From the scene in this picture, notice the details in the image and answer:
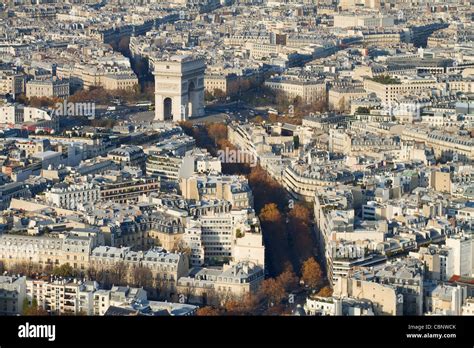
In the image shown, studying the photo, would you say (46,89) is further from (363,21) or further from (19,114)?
(363,21)

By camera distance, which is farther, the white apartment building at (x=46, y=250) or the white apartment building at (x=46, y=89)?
the white apartment building at (x=46, y=89)

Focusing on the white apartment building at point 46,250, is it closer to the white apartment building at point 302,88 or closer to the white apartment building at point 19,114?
the white apartment building at point 19,114

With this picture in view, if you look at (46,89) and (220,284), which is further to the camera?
(46,89)

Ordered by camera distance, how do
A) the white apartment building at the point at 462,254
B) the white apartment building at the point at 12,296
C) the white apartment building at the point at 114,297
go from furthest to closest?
1. the white apartment building at the point at 462,254
2. the white apartment building at the point at 12,296
3. the white apartment building at the point at 114,297

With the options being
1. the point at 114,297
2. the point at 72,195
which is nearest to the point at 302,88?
the point at 72,195

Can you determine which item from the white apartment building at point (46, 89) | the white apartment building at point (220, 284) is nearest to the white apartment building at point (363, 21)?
the white apartment building at point (46, 89)

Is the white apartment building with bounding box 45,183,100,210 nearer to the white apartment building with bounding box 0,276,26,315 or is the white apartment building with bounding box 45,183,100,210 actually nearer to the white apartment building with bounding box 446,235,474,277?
the white apartment building with bounding box 0,276,26,315

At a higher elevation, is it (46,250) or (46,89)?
(46,250)

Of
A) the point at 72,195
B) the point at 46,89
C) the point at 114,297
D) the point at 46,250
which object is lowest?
the point at 46,89

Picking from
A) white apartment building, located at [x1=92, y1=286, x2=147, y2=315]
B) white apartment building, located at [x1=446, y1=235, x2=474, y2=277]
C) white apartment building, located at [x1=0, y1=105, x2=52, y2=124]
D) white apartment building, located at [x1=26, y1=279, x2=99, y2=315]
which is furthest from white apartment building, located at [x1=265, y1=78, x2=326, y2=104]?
white apartment building, located at [x1=92, y1=286, x2=147, y2=315]

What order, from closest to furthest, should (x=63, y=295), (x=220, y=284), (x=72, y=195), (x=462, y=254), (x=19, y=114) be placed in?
(x=63, y=295)
(x=220, y=284)
(x=462, y=254)
(x=72, y=195)
(x=19, y=114)
